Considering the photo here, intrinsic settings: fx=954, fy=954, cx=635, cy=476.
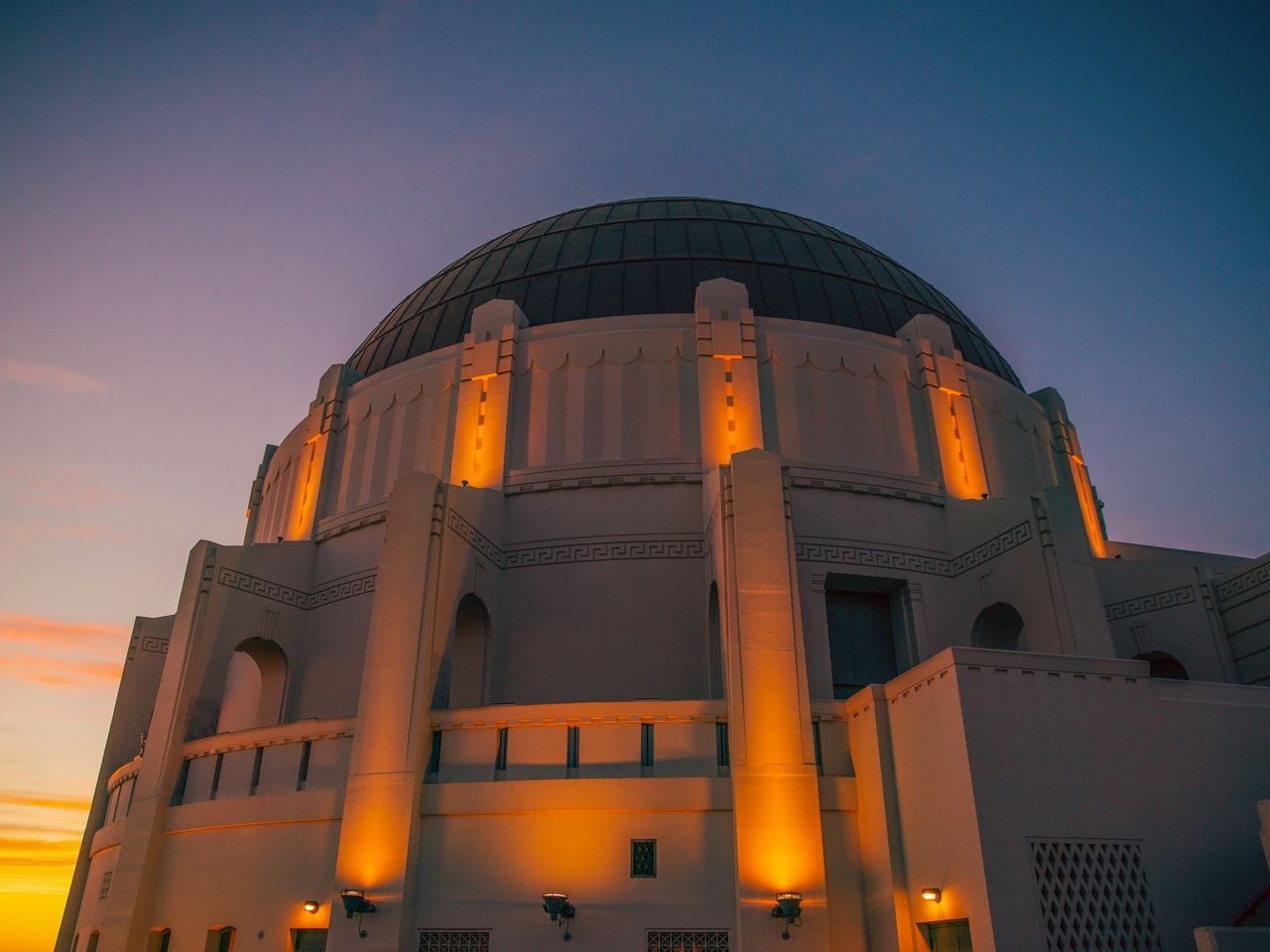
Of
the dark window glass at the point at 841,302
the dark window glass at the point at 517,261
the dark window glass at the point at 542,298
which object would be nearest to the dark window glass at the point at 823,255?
the dark window glass at the point at 841,302

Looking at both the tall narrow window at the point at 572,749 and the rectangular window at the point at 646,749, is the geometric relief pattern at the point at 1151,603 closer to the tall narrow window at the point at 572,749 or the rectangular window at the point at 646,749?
the rectangular window at the point at 646,749

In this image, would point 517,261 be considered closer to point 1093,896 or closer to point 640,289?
point 640,289

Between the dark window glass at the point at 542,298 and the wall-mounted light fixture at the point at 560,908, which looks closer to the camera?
the wall-mounted light fixture at the point at 560,908

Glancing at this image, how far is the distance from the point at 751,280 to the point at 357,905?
17.4 metres

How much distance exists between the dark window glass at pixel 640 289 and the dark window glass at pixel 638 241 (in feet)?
2.17

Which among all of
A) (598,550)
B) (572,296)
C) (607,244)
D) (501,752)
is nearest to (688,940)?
(501,752)

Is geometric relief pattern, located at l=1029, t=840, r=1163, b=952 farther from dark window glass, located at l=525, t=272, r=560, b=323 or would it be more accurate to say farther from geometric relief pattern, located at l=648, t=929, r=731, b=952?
dark window glass, located at l=525, t=272, r=560, b=323

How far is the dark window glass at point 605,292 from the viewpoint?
23656 mm

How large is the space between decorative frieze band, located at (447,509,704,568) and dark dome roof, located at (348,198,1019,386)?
668 centimetres

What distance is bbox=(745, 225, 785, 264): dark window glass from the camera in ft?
85.1

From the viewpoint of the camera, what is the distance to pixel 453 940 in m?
13.7

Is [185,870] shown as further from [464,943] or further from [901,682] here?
[901,682]

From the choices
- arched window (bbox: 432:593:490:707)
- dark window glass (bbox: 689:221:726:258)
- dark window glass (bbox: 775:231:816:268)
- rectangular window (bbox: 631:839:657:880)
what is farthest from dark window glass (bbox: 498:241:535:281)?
rectangular window (bbox: 631:839:657:880)

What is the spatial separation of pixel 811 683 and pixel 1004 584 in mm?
4428
